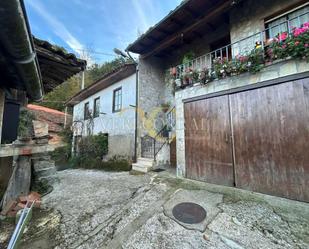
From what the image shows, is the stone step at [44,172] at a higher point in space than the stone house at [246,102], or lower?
lower

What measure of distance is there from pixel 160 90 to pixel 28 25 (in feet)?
24.7

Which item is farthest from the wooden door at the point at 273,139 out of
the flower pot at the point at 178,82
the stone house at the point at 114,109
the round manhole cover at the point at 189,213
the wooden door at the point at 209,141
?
the stone house at the point at 114,109

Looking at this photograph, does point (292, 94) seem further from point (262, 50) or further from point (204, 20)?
point (204, 20)

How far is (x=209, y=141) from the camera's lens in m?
4.50

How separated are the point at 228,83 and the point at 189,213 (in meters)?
3.29

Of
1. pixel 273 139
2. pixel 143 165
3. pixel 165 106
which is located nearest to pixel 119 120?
pixel 165 106

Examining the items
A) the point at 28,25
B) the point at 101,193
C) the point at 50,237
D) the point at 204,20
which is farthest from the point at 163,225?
the point at 204,20

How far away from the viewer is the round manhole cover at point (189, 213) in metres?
2.81

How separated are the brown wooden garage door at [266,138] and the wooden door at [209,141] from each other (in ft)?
0.09

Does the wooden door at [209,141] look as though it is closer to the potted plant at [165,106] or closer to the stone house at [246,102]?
the stone house at [246,102]

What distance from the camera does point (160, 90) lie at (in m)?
8.68

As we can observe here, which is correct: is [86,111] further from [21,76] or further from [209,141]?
[21,76]

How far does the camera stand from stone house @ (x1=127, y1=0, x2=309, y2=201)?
10.8 feet

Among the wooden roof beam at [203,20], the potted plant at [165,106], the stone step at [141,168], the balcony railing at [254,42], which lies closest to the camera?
the balcony railing at [254,42]
